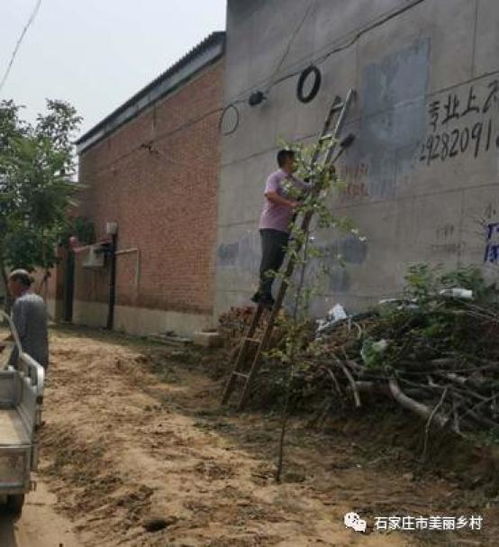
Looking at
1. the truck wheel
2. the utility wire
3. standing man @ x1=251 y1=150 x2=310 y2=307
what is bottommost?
the truck wheel

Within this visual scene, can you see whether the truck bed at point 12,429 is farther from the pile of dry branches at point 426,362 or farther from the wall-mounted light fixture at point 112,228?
the wall-mounted light fixture at point 112,228

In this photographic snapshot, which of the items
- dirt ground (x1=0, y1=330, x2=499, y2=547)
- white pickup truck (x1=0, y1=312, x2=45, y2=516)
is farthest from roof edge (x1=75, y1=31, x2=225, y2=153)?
white pickup truck (x1=0, y1=312, x2=45, y2=516)

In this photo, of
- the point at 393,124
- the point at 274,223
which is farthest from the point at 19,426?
the point at 393,124

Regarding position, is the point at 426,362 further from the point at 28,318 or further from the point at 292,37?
the point at 292,37

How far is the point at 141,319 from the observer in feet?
59.5

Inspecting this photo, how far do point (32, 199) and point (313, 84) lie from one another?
517 inches

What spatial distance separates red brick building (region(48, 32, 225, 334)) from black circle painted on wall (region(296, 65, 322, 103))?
11.1 feet

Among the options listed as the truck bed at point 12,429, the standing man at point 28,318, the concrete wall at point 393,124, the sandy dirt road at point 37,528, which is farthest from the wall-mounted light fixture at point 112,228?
the truck bed at point 12,429

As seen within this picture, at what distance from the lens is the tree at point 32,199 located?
21438 millimetres

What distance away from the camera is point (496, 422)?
18.2 ft

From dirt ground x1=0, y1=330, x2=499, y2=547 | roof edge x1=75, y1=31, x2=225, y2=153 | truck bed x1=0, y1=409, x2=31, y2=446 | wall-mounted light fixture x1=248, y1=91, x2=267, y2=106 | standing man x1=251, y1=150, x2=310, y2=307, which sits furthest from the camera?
roof edge x1=75, y1=31, x2=225, y2=153

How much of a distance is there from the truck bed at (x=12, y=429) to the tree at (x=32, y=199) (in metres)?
16.5

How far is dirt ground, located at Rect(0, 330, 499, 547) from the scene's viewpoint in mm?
4645

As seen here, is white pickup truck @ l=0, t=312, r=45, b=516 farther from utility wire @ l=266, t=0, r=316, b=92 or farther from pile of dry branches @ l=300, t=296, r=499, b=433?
utility wire @ l=266, t=0, r=316, b=92
